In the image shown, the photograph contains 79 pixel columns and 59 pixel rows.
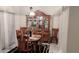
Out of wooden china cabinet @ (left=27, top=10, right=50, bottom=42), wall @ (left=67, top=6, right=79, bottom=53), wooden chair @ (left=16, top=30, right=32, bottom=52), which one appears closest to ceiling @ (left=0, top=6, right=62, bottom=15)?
wooden china cabinet @ (left=27, top=10, right=50, bottom=42)

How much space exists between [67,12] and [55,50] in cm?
45

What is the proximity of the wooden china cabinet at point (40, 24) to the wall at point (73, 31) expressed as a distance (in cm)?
24

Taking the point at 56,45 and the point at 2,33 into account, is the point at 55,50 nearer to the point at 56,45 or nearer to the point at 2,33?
the point at 56,45

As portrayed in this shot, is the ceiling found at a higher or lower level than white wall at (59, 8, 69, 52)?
higher

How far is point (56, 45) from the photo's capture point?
3.71 ft

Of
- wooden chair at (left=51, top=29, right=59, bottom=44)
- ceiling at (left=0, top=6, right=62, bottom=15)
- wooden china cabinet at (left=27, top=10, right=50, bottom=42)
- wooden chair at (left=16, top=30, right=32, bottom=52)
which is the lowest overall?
wooden chair at (left=16, top=30, right=32, bottom=52)

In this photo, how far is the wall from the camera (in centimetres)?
106

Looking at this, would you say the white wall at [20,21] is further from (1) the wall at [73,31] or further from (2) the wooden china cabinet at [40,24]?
(1) the wall at [73,31]

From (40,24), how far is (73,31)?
372mm

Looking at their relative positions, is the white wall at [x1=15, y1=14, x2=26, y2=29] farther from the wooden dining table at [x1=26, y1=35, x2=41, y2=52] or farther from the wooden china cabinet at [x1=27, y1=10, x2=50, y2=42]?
the wooden dining table at [x1=26, y1=35, x2=41, y2=52]

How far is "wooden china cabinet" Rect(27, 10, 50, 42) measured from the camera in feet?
3.61

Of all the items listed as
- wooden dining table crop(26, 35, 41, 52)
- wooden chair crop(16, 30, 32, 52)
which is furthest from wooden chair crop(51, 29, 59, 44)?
wooden chair crop(16, 30, 32, 52)

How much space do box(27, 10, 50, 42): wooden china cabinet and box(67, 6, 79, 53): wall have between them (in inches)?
9.6

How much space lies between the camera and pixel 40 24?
3.67 feet
